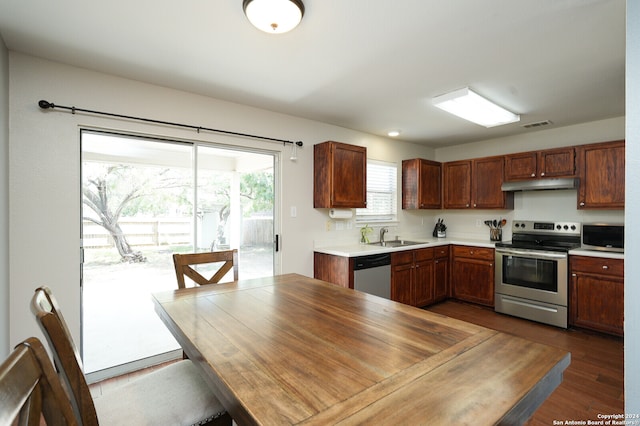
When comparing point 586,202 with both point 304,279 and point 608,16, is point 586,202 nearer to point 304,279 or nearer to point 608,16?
point 608,16

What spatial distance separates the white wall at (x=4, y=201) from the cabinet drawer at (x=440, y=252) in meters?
4.36

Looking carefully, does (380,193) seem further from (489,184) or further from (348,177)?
(489,184)

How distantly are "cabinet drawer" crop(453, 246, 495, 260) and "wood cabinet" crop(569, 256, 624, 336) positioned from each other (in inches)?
33.8

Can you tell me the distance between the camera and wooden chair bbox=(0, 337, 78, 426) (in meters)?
0.55

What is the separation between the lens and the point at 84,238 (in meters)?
→ 2.44

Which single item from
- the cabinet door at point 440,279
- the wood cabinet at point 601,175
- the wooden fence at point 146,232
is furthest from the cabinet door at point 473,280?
the wooden fence at point 146,232

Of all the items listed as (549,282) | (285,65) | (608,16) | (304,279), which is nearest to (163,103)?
(285,65)

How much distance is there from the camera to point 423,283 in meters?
4.10

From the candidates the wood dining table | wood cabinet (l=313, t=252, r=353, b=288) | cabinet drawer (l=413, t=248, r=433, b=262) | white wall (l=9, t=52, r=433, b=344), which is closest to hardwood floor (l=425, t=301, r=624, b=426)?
cabinet drawer (l=413, t=248, r=433, b=262)

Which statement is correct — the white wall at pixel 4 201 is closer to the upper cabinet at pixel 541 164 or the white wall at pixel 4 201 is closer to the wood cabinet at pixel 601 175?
the upper cabinet at pixel 541 164

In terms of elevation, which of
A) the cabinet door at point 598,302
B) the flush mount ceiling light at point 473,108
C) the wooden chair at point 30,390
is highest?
the flush mount ceiling light at point 473,108

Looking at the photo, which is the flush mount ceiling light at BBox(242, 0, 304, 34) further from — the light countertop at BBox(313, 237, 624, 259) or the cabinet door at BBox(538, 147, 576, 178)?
the cabinet door at BBox(538, 147, 576, 178)

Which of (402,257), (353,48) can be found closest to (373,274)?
(402,257)

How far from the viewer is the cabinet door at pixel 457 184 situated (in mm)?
4688
